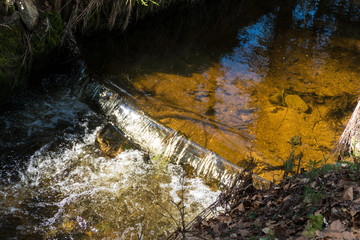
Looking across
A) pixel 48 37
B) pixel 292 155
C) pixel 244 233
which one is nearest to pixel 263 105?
pixel 292 155

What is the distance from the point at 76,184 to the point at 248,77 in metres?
3.65

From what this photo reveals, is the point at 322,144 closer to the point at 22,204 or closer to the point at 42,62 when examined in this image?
the point at 22,204

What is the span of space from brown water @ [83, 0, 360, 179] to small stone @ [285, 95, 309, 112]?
27 mm

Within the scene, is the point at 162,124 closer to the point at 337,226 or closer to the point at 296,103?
the point at 296,103

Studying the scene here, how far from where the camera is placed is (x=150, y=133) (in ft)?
15.0

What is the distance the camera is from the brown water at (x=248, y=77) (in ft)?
14.8

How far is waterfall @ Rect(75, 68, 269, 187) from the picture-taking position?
407cm

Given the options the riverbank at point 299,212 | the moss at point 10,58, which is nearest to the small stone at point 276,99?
the riverbank at point 299,212

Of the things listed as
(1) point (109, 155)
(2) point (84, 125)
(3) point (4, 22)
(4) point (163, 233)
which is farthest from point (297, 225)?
(3) point (4, 22)

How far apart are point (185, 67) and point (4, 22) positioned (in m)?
3.09

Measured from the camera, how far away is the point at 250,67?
6.16m

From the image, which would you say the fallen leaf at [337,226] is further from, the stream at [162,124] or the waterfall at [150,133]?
the waterfall at [150,133]

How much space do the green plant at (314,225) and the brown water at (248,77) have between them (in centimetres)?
132

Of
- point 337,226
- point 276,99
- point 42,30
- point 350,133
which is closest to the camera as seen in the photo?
point 337,226
